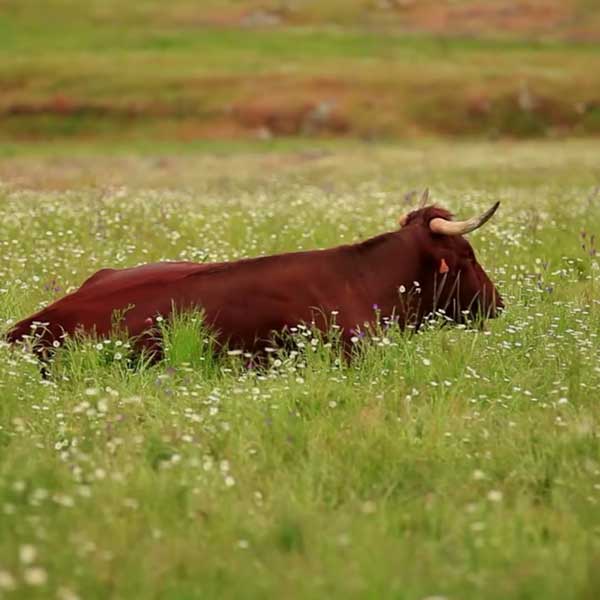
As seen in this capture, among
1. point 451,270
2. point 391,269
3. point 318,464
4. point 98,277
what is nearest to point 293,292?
point 391,269

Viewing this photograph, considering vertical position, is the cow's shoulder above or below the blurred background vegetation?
above

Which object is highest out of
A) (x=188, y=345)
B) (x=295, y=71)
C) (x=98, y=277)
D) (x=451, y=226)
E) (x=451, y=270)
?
(x=451, y=226)

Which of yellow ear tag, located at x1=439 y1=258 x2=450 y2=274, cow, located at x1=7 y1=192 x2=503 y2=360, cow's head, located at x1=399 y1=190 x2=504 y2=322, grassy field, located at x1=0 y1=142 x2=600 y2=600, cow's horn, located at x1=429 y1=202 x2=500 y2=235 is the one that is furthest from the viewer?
cow's head, located at x1=399 y1=190 x2=504 y2=322

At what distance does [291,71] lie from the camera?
52.2 m

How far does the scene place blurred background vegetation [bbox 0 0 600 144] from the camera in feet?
154

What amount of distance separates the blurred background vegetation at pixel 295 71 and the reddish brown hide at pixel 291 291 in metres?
36.4

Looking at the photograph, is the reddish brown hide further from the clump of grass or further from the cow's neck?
the clump of grass

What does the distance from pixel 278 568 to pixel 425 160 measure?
1116 inches

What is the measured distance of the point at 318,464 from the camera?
6090 mm

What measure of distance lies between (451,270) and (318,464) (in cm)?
359

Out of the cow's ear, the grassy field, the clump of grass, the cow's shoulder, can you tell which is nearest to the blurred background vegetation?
the grassy field

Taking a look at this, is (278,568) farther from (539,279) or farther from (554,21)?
(554,21)

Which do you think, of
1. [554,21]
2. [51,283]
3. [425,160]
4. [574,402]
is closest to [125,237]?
[51,283]

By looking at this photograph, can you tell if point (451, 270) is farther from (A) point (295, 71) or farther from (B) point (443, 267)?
(A) point (295, 71)
